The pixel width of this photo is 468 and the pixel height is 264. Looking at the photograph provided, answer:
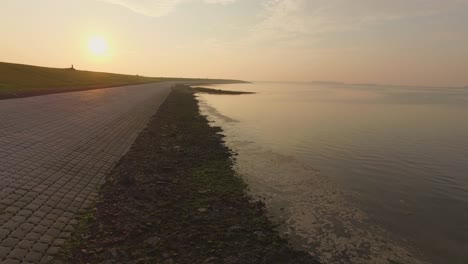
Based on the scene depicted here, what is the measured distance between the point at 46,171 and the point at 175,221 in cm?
509

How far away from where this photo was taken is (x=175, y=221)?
9.21m

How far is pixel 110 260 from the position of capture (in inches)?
275

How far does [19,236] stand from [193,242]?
11.8 ft

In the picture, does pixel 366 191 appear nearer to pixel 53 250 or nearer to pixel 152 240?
pixel 152 240

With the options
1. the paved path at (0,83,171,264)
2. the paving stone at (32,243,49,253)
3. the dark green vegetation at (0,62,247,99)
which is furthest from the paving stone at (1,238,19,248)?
the dark green vegetation at (0,62,247,99)

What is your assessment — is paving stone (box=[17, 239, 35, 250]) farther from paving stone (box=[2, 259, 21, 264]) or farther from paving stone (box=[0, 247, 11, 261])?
paving stone (box=[2, 259, 21, 264])

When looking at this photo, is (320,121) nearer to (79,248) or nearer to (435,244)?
(435,244)

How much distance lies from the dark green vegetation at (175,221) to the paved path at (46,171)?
1.71 ft

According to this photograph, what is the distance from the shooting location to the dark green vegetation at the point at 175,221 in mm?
7457

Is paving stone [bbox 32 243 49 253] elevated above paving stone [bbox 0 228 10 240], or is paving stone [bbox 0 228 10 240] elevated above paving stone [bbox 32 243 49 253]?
paving stone [bbox 0 228 10 240]

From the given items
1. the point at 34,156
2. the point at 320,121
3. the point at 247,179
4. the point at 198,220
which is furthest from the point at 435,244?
the point at 320,121

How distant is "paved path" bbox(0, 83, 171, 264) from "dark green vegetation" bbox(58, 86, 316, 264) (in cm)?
52

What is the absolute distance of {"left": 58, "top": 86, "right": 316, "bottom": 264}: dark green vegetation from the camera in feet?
24.5

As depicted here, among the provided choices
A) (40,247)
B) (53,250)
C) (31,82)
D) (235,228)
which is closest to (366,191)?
(235,228)
